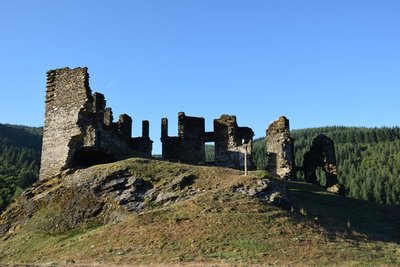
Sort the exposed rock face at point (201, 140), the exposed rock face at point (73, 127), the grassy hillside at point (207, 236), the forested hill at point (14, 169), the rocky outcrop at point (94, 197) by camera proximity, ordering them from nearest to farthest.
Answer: the grassy hillside at point (207, 236) < the rocky outcrop at point (94, 197) < the exposed rock face at point (73, 127) < the exposed rock face at point (201, 140) < the forested hill at point (14, 169)

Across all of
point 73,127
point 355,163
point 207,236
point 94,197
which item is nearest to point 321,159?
point 73,127

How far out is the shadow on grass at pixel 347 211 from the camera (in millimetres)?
27853

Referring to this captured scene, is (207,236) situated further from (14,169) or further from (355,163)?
(355,163)

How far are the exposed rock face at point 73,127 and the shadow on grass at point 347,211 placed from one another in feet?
44.4

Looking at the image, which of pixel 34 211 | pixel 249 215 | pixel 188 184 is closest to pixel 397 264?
pixel 249 215

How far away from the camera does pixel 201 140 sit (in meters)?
48.4

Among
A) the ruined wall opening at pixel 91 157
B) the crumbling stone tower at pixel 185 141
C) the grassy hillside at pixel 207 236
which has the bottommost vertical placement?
the grassy hillside at pixel 207 236

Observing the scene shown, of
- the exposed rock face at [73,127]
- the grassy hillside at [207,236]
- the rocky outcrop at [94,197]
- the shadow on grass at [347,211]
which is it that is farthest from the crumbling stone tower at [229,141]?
the grassy hillside at [207,236]

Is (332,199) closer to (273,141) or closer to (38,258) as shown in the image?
(273,141)

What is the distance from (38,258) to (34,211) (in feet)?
25.1

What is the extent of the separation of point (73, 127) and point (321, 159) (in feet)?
86.2

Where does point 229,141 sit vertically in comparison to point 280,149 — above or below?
above

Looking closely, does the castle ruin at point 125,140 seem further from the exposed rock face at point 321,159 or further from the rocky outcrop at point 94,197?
the rocky outcrop at point 94,197

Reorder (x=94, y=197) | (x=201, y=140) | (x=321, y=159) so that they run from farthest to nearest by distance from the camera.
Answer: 1. (x=321, y=159)
2. (x=201, y=140)
3. (x=94, y=197)
